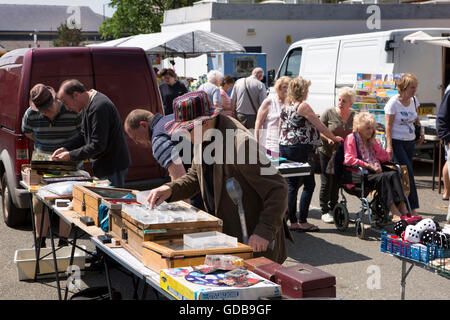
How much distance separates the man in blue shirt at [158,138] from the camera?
173 inches

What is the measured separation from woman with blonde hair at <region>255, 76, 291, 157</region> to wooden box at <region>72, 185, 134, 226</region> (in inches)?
147

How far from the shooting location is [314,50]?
12914 mm

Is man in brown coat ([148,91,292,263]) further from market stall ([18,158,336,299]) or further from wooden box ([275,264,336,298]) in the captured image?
wooden box ([275,264,336,298])

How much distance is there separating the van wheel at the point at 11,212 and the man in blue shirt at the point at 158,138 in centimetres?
337

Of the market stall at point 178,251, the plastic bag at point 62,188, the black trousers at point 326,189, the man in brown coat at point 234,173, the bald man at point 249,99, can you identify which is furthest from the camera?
the bald man at point 249,99

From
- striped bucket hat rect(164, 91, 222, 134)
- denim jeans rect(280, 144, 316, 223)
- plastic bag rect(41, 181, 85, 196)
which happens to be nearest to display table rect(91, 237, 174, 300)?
striped bucket hat rect(164, 91, 222, 134)

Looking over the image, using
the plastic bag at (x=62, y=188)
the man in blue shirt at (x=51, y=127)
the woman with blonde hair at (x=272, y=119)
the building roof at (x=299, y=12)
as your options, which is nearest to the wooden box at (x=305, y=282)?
the plastic bag at (x=62, y=188)

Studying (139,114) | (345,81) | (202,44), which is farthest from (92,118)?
(202,44)

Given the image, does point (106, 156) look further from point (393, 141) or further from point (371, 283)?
point (393, 141)

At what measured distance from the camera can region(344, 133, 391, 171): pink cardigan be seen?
23.5 feet

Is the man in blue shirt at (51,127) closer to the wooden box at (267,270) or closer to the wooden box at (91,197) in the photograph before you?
the wooden box at (91,197)

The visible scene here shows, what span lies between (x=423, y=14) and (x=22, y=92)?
20.5 metres

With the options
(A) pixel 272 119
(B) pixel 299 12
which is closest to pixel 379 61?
(A) pixel 272 119

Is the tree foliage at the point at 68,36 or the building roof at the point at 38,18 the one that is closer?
the tree foliage at the point at 68,36
